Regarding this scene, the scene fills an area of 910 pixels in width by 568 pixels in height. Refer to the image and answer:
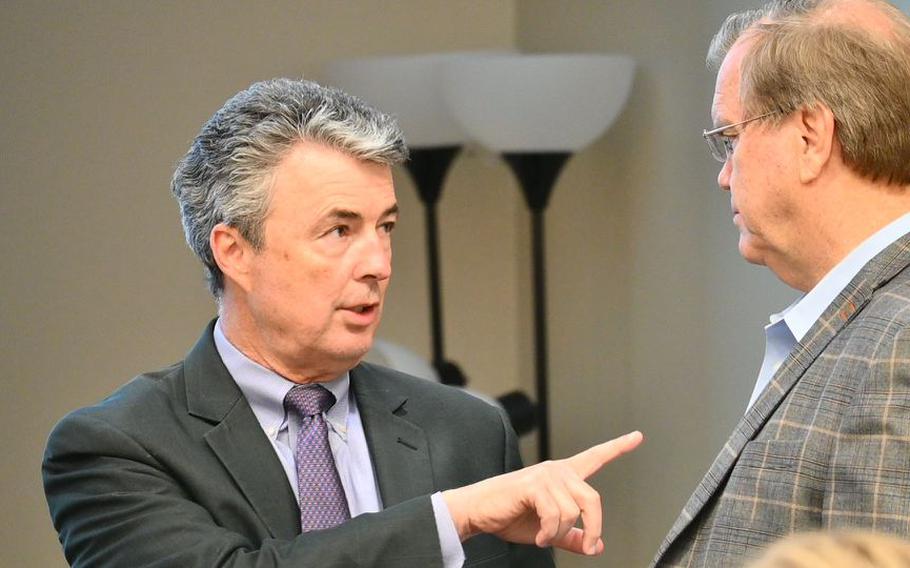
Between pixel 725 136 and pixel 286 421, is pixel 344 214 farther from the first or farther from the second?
pixel 725 136

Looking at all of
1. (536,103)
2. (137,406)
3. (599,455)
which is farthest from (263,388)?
(536,103)

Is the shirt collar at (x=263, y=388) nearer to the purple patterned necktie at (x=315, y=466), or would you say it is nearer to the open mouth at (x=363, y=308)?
the purple patterned necktie at (x=315, y=466)

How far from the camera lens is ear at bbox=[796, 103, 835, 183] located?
64.2 inches

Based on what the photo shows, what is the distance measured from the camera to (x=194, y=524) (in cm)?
161

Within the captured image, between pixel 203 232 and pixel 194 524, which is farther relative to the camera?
pixel 203 232

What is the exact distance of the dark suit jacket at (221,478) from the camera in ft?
5.22

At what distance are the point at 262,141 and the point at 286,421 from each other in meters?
0.38

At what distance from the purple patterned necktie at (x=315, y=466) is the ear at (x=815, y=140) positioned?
0.70 metres

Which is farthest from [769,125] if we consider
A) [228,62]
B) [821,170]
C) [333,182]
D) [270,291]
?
[228,62]

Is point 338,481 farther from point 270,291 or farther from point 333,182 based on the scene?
point 333,182

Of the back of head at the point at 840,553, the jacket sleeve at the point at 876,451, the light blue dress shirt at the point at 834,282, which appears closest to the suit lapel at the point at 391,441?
the light blue dress shirt at the point at 834,282

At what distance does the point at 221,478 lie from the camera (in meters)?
1.70

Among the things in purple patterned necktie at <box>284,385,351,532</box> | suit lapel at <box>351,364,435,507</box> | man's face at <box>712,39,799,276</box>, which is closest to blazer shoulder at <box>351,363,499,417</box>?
suit lapel at <box>351,364,435,507</box>

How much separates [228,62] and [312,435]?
1.98 meters
